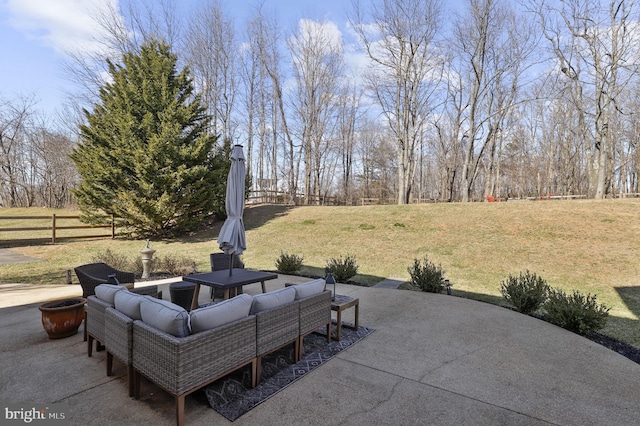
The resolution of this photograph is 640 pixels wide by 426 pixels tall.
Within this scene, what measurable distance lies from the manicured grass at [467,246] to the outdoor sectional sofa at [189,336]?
17.3ft

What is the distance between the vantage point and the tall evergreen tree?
13447 millimetres

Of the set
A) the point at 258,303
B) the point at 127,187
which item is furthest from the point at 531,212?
the point at 127,187

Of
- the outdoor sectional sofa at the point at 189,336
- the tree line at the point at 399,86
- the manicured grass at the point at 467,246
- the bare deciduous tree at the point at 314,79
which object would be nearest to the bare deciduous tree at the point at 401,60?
the tree line at the point at 399,86

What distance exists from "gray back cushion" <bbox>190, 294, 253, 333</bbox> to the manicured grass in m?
5.59

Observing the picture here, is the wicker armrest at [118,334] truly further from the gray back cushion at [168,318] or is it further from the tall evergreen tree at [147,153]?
the tall evergreen tree at [147,153]

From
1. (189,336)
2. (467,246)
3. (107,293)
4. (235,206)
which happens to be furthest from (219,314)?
(467,246)

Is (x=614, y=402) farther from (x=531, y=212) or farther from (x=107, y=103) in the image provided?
(x=107, y=103)

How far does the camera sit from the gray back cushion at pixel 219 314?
2408 mm

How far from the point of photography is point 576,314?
4.36 metres

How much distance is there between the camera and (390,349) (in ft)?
11.9

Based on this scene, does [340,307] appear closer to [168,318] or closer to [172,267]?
[168,318]

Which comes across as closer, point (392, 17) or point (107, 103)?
point (107, 103)

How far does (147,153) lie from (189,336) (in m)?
13.6

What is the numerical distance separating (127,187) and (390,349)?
48.2 feet
